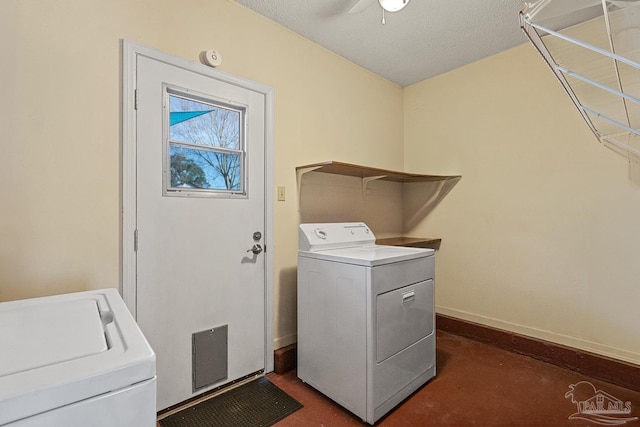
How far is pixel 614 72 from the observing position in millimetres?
1140

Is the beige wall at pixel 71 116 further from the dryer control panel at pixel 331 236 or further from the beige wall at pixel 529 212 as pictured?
the beige wall at pixel 529 212

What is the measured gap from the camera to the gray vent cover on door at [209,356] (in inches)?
72.8

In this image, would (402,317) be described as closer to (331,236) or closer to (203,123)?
(331,236)

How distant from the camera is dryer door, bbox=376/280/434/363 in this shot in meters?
1.72

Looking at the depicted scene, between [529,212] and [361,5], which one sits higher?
[361,5]

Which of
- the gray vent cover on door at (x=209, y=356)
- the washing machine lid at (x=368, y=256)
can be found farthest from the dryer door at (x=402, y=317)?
the gray vent cover on door at (x=209, y=356)

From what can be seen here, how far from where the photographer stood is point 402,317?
73.5 inches

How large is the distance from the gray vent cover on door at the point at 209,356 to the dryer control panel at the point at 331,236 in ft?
2.48

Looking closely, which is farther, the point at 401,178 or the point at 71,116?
the point at 401,178

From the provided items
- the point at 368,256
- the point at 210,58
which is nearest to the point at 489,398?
the point at 368,256

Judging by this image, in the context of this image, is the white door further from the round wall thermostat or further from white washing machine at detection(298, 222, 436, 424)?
white washing machine at detection(298, 222, 436, 424)

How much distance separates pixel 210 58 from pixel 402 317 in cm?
194

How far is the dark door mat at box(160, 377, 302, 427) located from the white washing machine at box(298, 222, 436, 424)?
0.24 meters

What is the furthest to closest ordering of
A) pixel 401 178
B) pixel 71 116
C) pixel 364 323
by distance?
pixel 401 178, pixel 364 323, pixel 71 116
